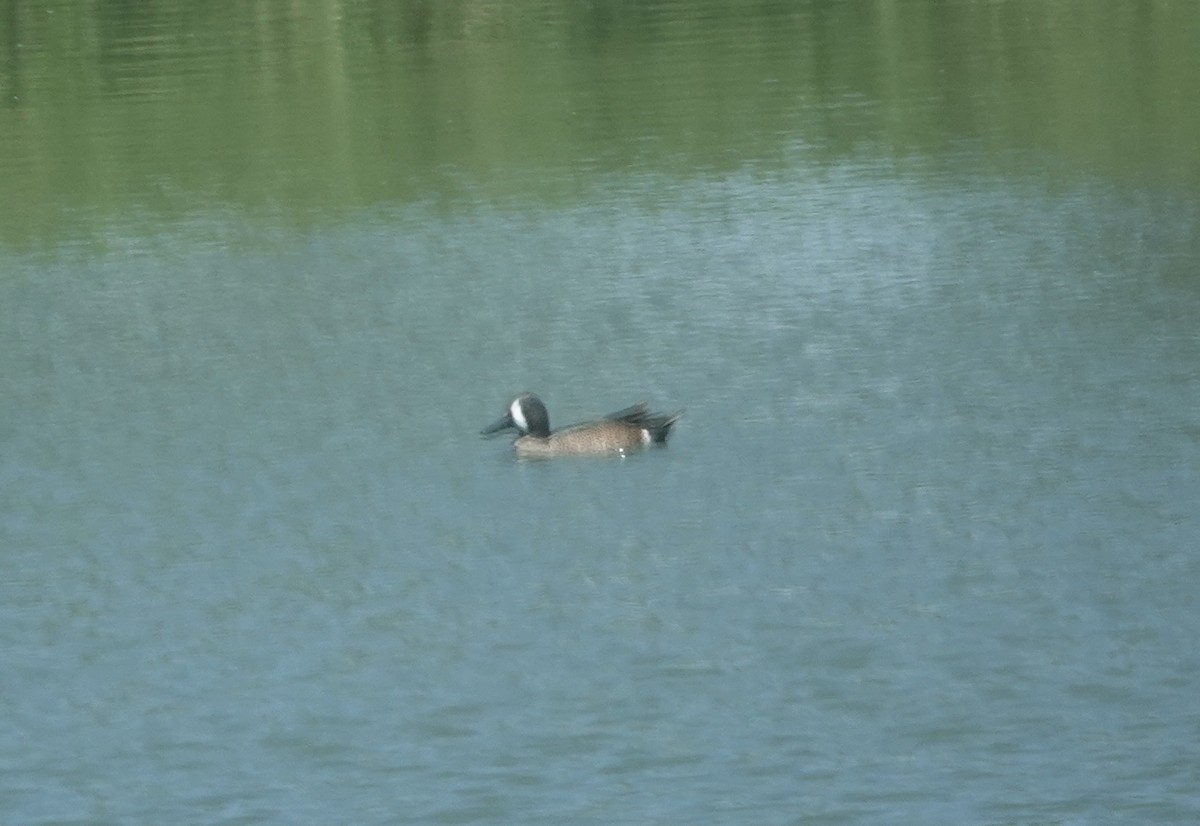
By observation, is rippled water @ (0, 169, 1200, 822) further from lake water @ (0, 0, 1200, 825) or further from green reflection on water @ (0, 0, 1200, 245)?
green reflection on water @ (0, 0, 1200, 245)

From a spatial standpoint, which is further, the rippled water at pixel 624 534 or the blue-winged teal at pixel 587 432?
the blue-winged teal at pixel 587 432

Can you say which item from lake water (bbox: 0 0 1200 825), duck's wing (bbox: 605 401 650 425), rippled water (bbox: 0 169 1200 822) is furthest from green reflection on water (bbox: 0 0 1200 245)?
duck's wing (bbox: 605 401 650 425)

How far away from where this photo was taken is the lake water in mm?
12016

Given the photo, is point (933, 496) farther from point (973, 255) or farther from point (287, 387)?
point (973, 255)

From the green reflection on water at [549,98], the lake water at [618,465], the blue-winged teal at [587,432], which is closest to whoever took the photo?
the lake water at [618,465]

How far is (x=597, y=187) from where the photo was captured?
29438mm

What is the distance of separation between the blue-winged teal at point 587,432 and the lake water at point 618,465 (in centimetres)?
17

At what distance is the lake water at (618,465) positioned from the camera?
1202 cm

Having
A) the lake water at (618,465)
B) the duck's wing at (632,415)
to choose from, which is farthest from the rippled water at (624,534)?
the duck's wing at (632,415)

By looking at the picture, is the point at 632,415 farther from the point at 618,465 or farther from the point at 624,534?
the point at 624,534

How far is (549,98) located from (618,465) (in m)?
20.5

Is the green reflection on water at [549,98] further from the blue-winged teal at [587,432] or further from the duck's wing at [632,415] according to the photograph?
the duck's wing at [632,415]

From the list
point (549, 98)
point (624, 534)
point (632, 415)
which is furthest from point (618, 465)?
point (549, 98)

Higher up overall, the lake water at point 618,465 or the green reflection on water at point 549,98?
the green reflection on water at point 549,98
